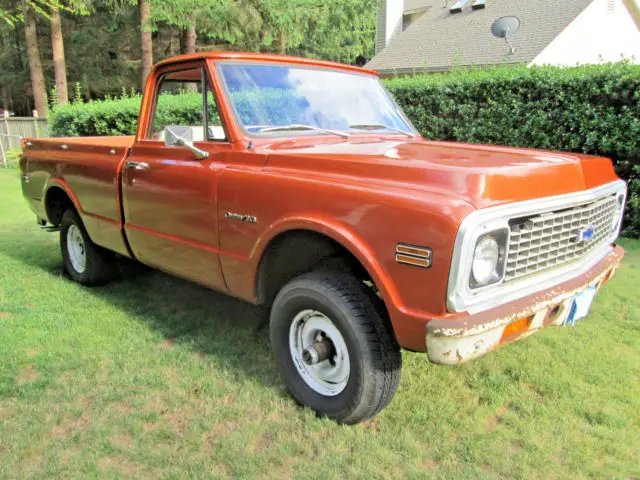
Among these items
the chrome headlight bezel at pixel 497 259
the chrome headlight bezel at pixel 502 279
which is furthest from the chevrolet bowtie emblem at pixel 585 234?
the chrome headlight bezel at pixel 497 259

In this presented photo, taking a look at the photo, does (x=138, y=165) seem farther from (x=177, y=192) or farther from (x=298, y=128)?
(x=298, y=128)

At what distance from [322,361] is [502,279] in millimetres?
1062

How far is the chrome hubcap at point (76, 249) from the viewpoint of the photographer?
16.8 feet

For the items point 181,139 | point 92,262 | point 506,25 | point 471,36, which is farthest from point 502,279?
point 471,36

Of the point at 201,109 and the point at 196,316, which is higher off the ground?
the point at 201,109

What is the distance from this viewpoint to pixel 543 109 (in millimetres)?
7137

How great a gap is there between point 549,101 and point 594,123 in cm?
68

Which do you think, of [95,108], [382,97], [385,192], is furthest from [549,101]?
[95,108]

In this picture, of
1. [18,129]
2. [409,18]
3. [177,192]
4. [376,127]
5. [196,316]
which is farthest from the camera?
[409,18]

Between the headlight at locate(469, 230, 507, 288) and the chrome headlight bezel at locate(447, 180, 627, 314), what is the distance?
0.02 m

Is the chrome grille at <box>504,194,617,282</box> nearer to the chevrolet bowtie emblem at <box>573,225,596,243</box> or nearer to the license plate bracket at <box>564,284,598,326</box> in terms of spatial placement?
the chevrolet bowtie emblem at <box>573,225,596,243</box>

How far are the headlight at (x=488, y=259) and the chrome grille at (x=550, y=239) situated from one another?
0.25 ft

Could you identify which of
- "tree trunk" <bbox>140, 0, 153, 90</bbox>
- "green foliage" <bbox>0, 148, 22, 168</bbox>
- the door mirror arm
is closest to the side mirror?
the door mirror arm

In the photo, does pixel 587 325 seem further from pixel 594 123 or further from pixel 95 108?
pixel 95 108
